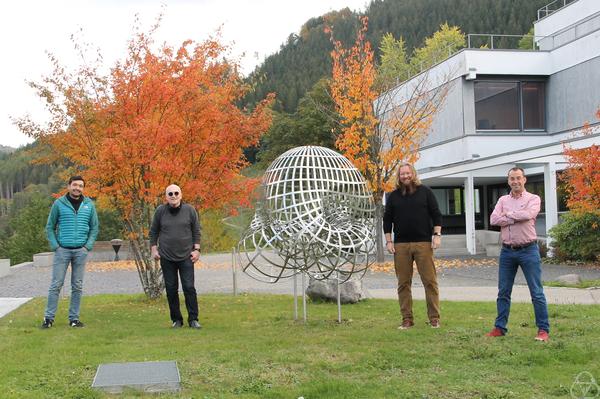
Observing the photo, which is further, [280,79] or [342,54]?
[280,79]

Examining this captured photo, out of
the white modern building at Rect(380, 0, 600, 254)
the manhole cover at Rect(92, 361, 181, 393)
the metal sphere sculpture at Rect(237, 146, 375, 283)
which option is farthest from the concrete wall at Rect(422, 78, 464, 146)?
the manhole cover at Rect(92, 361, 181, 393)

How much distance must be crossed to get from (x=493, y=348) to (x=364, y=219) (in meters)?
2.69

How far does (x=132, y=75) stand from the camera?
1102cm

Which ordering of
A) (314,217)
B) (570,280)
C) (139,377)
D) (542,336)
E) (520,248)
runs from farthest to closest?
1. (570,280)
2. (314,217)
3. (520,248)
4. (542,336)
5. (139,377)

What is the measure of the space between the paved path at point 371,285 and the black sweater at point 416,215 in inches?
150

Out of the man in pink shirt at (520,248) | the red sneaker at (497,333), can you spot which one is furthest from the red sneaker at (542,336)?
the red sneaker at (497,333)

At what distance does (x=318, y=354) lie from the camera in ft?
21.6

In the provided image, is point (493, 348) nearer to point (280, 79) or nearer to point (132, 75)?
point (132, 75)

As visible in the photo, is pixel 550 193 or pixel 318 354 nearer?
pixel 318 354

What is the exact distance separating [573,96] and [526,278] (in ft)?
72.9

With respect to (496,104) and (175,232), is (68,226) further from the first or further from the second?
(496,104)

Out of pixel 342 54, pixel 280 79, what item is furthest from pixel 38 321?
pixel 280 79

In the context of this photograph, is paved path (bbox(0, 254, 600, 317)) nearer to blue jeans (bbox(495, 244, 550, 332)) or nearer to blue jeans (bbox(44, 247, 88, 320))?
blue jeans (bbox(44, 247, 88, 320))

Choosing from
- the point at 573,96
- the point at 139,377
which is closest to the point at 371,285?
the point at 139,377
